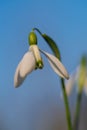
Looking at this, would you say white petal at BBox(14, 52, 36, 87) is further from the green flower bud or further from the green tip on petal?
the green flower bud

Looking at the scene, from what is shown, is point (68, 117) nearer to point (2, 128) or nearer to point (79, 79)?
point (79, 79)

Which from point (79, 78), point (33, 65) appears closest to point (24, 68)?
point (33, 65)

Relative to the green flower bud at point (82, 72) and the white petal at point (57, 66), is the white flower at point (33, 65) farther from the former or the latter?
the green flower bud at point (82, 72)

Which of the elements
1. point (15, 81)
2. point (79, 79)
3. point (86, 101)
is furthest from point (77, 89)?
point (86, 101)

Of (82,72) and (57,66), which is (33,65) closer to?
(57,66)

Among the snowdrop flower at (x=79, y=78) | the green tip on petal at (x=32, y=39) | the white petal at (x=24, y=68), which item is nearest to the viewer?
the white petal at (x=24, y=68)

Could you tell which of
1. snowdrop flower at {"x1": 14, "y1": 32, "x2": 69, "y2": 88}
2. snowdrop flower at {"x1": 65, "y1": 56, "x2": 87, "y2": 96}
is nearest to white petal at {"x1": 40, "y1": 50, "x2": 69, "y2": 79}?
snowdrop flower at {"x1": 14, "y1": 32, "x2": 69, "y2": 88}

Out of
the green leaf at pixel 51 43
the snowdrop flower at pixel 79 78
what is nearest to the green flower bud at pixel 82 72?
the snowdrop flower at pixel 79 78
